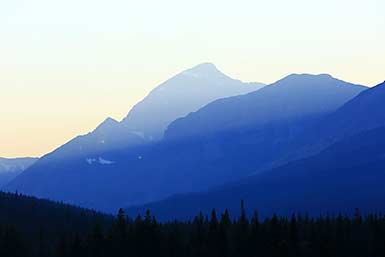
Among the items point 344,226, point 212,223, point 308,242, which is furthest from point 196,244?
point 344,226

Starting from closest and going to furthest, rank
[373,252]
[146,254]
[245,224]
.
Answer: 1. [146,254]
2. [373,252]
3. [245,224]

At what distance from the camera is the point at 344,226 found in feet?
630

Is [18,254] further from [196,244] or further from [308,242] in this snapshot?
[308,242]

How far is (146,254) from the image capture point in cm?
16038

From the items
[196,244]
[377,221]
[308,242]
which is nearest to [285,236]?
Answer: [308,242]

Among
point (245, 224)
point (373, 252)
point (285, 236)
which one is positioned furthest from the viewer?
point (245, 224)

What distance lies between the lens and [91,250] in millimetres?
156125

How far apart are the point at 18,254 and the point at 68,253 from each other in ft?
46.8

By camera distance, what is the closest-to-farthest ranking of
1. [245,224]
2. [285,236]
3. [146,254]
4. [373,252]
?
[285,236], [146,254], [373,252], [245,224]

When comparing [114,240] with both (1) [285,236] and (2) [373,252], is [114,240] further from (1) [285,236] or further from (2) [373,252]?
(2) [373,252]

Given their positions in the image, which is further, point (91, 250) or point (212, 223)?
point (212, 223)

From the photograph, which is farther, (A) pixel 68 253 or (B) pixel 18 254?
(B) pixel 18 254

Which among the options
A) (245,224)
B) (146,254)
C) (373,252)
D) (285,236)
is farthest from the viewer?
(245,224)

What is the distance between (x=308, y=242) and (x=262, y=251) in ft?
24.2
